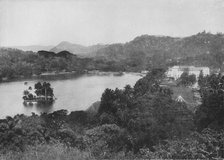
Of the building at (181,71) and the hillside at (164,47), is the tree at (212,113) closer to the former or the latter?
the building at (181,71)

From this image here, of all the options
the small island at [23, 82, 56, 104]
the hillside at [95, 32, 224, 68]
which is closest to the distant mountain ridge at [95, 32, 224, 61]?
the hillside at [95, 32, 224, 68]

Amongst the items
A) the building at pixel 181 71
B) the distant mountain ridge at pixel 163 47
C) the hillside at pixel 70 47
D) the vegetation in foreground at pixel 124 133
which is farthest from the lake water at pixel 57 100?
the distant mountain ridge at pixel 163 47

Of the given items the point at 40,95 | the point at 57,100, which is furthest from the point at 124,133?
the point at 40,95

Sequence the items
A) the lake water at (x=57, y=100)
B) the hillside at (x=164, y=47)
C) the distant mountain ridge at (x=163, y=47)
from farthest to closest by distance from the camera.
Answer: the distant mountain ridge at (x=163, y=47)
the hillside at (x=164, y=47)
the lake water at (x=57, y=100)

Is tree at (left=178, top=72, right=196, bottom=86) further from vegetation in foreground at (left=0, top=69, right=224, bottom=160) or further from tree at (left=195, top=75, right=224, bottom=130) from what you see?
tree at (left=195, top=75, right=224, bottom=130)

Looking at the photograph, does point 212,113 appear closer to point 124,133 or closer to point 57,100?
point 124,133
